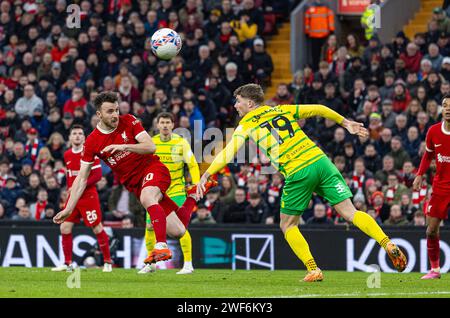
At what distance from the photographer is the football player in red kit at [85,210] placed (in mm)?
16984

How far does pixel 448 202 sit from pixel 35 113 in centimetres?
1331

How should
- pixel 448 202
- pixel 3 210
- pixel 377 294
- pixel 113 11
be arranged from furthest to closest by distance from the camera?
pixel 113 11, pixel 3 210, pixel 448 202, pixel 377 294

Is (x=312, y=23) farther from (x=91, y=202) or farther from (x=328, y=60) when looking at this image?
(x=91, y=202)

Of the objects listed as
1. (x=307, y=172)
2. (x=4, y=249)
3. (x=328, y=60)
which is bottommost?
(x=4, y=249)

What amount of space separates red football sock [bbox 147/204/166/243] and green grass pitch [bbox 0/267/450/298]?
612 mm

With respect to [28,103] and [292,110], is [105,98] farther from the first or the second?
[28,103]

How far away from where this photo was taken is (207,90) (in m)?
24.7

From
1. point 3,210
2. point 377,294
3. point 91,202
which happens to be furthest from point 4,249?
point 377,294

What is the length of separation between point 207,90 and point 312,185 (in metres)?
11.8

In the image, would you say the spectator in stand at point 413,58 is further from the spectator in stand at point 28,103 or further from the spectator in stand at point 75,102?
the spectator in stand at point 28,103

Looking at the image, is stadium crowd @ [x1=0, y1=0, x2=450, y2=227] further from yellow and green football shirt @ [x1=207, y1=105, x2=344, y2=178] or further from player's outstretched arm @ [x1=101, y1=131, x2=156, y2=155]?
player's outstretched arm @ [x1=101, y1=131, x2=156, y2=155]

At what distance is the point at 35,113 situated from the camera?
25.5m

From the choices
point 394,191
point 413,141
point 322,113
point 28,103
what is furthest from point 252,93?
point 28,103

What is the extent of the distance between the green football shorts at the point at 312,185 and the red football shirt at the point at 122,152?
6.91ft
